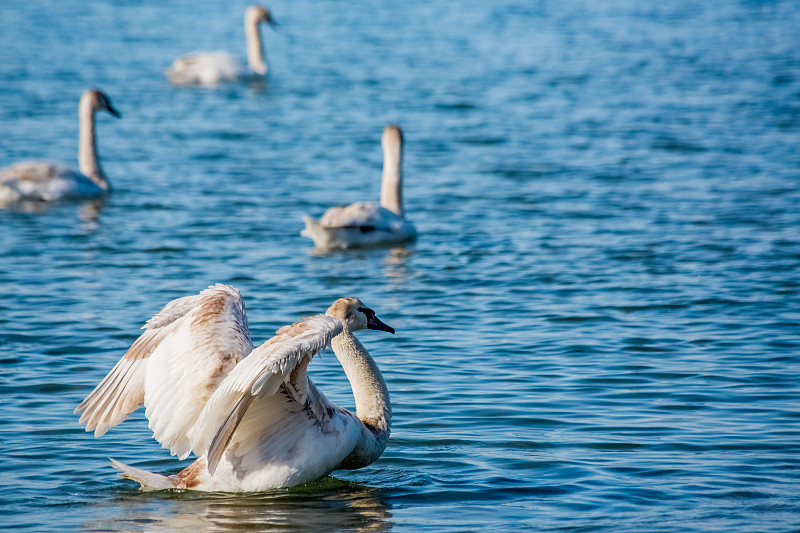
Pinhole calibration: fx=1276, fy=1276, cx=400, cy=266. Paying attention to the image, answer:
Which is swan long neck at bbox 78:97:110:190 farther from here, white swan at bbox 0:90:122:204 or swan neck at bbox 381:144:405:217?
swan neck at bbox 381:144:405:217

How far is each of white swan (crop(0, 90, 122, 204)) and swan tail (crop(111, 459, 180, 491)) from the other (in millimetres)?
9577

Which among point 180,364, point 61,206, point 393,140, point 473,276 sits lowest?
point 473,276

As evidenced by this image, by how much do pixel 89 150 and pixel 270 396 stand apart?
1122 centimetres

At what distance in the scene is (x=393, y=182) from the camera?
552 inches

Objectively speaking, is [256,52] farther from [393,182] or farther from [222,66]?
[393,182]

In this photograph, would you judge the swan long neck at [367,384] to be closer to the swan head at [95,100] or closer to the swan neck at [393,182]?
the swan neck at [393,182]

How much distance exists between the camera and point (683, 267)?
11.7 m

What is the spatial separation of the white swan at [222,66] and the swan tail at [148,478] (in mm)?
20478

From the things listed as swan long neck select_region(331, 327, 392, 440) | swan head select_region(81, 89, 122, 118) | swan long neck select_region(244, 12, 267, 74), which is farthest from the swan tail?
swan long neck select_region(244, 12, 267, 74)

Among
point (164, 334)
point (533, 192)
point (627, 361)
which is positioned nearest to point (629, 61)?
point (533, 192)

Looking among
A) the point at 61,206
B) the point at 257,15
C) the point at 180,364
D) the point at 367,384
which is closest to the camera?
the point at 180,364

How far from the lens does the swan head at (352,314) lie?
7.05 metres

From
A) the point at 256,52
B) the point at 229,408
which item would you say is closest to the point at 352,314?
the point at 229,408

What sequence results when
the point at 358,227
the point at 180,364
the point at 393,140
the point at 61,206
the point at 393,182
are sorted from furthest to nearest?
1. the point at 61,206
2. the point at 393,140
3. the point at 393,182
4. the point at 358,227
5. the point at 180,364
